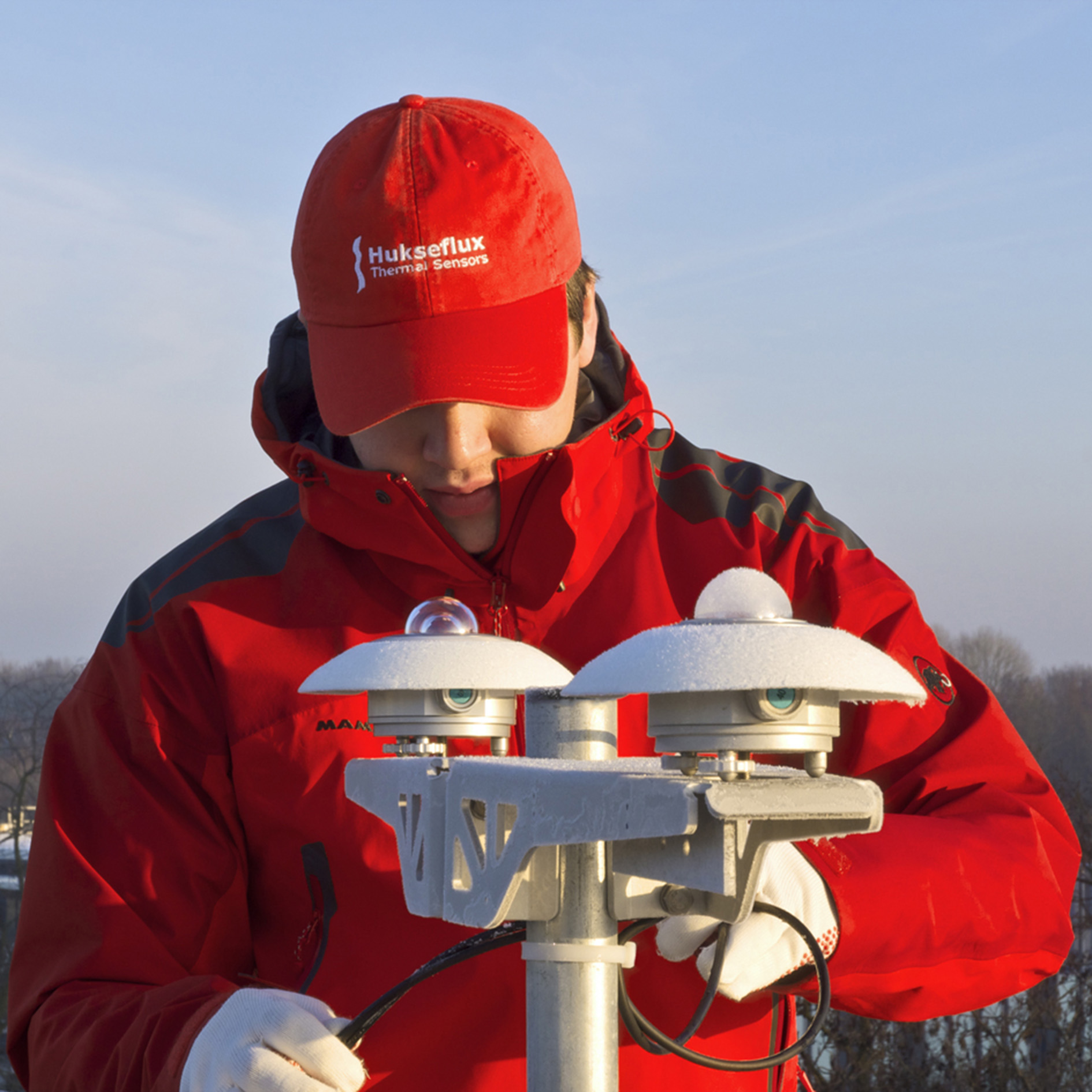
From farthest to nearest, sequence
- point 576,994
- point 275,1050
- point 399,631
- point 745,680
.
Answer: point 399,631 → point 275,1050 → point 576,994 → point 745,680

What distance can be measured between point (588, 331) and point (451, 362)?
1.34 ft

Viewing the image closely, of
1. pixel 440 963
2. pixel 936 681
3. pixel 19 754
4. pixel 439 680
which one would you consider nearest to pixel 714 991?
pixel 440 963

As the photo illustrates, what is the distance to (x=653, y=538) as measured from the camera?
219cm

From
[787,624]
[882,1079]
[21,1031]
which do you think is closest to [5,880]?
[882,1079]

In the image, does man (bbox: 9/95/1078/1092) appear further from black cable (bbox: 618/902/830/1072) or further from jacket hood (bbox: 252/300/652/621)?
black cable (bbox: 618/902/830/1072)

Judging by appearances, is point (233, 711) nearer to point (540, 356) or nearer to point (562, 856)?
point (540, 356)

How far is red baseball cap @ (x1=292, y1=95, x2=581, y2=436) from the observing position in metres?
1.89

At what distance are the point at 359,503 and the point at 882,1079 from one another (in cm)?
889

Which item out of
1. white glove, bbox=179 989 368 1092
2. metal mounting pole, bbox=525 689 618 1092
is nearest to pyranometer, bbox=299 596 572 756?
metal mounting pole, bbox=525 689 618 1092

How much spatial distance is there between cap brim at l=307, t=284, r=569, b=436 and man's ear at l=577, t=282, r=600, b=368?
0.22 metres

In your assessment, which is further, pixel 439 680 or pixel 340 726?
pixel 340 726

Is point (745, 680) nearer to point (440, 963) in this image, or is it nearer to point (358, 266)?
point (440, 963)

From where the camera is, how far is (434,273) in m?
1.88

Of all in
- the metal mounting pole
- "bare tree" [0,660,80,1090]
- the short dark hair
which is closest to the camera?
the metal mounting pole
